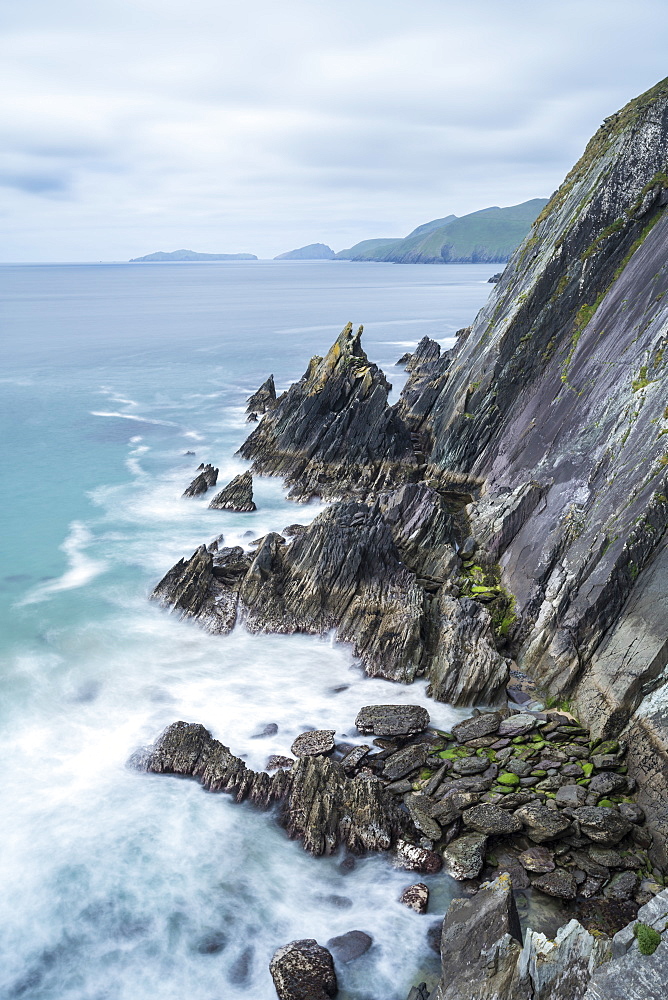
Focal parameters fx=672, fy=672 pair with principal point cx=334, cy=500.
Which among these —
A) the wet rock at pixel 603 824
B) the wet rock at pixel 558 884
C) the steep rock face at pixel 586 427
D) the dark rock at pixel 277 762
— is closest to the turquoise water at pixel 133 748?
the dark rock at pixel 277 762

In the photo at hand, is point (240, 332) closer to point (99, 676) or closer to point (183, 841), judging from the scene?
point (99, 676)

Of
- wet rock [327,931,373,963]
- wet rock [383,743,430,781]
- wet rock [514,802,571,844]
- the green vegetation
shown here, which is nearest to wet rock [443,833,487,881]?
wet rock [514,802,571,844]

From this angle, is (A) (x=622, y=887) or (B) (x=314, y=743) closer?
(A) (x=622, y=887)

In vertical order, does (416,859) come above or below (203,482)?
below

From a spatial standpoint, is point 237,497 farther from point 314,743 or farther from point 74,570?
point 314,743

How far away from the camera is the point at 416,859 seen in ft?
49.2

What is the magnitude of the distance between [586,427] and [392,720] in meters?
14.1

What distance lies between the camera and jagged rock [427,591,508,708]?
66.6ft

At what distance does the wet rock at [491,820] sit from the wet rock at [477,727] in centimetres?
268

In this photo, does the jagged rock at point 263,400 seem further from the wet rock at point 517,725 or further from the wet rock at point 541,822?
the wet rock at point 541,822

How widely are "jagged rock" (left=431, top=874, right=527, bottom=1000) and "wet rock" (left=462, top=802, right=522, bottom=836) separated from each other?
80.4 inches

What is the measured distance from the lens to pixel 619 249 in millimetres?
31453

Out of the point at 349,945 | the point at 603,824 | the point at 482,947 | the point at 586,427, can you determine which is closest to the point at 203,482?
the point at 586,427

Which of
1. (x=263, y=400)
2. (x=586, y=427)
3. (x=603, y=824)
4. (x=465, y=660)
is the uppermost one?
(x=586, y=427)
